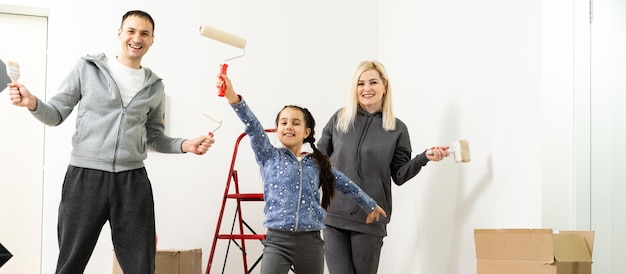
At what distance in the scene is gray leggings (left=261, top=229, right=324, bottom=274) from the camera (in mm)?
2734

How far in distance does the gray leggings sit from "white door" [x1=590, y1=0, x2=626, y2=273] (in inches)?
47.6

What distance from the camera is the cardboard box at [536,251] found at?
2568mm

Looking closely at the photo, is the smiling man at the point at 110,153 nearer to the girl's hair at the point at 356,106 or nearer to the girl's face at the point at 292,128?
the girl's face at the point at 292,128

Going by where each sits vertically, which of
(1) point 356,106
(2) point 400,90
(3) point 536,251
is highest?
(2) point 400,90

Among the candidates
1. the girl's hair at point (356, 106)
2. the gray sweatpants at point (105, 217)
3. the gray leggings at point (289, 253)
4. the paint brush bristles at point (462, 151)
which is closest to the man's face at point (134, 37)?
the gray sweatpants at point (105, 217)

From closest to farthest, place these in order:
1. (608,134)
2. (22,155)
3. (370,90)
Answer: (608,134)
(370,90)
(22,155)

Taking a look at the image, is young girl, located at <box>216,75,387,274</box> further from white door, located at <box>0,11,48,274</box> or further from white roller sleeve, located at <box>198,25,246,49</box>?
white door, located at <box>0,11,48,274</box>

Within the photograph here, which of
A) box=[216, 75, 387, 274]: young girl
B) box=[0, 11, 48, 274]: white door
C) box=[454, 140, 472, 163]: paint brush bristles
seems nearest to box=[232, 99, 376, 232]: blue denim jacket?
box=[216, 75, 387, 274]: young girl

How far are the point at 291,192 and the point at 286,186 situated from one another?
0.03m

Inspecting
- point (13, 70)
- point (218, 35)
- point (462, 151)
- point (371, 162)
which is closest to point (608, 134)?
point (462, 151)

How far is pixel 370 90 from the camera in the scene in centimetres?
346

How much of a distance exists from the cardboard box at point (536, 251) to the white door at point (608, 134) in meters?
0.41

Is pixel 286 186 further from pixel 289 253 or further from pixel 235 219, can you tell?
pixel 235 219

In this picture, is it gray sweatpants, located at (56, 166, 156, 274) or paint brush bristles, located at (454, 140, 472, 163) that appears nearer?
gray sweatpants, located at (56, 166, 156, 274)
